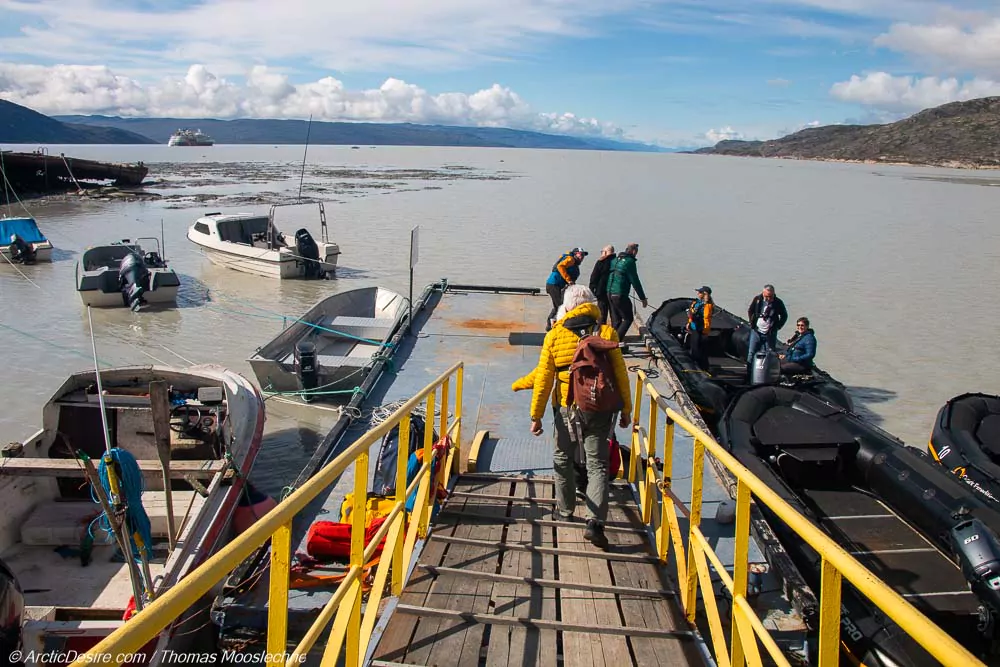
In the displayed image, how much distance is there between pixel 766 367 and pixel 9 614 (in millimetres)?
9207

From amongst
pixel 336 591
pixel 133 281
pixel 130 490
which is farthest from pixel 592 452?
pixel 133 281

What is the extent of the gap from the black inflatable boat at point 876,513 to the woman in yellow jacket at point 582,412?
2273 millimetres

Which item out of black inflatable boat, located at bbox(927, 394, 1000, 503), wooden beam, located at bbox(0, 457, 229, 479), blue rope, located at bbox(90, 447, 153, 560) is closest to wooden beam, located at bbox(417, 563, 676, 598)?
blue rope, located at bbox(90, 447, 153, 560)

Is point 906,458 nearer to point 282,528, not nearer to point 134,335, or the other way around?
point 282,528

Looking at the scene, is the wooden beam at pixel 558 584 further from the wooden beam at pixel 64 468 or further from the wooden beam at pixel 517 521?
the wooden beam at pixel 64 468

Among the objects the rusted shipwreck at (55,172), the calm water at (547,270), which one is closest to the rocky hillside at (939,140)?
the calm water at (547,270)

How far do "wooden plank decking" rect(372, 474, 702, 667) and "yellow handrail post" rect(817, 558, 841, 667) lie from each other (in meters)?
1.13

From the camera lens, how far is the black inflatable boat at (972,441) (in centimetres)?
747

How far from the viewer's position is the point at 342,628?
274 centimetres

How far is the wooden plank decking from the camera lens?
3.21 m

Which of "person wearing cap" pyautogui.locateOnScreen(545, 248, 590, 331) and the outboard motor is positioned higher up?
"person wearing cap" pyautogui.locateOnScreen(545, 248, 590, 331)

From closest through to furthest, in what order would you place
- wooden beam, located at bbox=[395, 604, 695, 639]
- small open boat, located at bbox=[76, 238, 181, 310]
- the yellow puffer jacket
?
1. wooden beam, located at bbox=[395, 604, 695, 639]
2. the yellow puffer jacket
3. small open boat, located at bbox=[76, 238, 181, 310]

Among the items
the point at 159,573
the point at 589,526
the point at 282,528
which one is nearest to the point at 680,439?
the point at 589,526

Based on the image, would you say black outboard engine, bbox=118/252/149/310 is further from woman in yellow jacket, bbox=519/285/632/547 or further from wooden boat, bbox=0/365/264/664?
woman in yellow jacket, bbox=519/285/632/547
